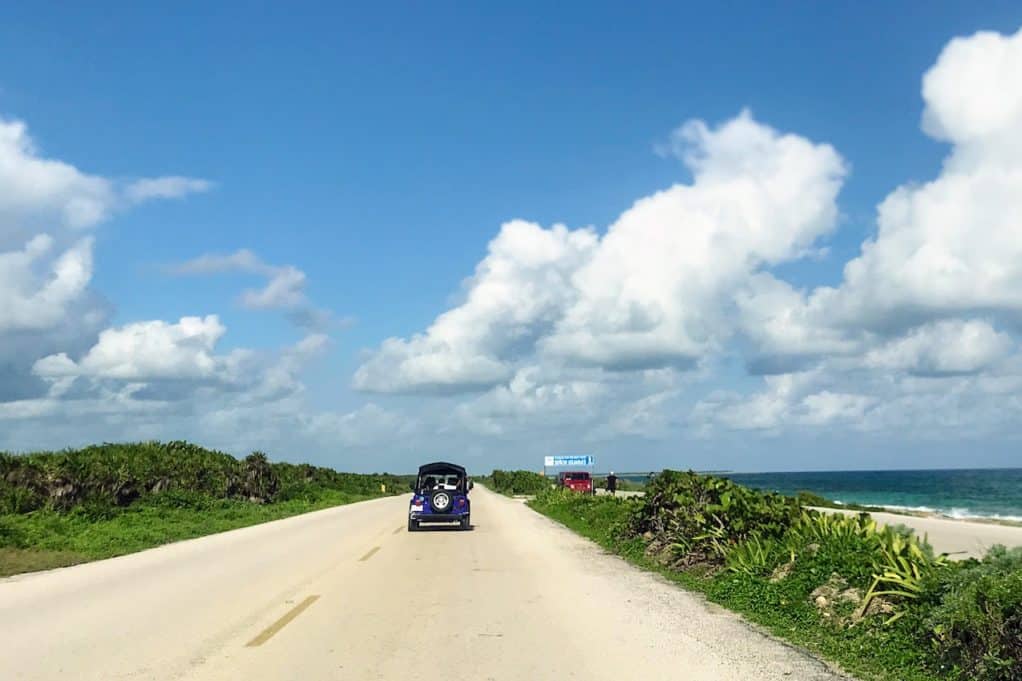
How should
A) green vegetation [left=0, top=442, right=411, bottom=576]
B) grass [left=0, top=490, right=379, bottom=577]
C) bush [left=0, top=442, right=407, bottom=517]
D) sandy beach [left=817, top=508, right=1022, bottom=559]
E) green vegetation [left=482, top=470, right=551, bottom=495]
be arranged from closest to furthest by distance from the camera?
grass [left=0, top=490, right=379, bottom=577] < green vegetation [left=0, top=442, right=411, bottom=576] < sandy beach [left=817, top=508, right=1022, bottom=559] < bush [left=0, top=442, right=407, bottom=517] < green vegetation [left=482, top=470, right=551, bottom=495]

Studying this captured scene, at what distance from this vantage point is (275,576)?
15.2 meters

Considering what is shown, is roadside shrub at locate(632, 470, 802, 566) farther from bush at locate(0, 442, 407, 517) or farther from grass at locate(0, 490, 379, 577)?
bush at locate(0, 442, 407, 517)

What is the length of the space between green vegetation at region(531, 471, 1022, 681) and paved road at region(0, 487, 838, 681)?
77cm

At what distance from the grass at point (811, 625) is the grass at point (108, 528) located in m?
12.8

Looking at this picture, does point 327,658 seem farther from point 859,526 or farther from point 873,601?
point 859,526

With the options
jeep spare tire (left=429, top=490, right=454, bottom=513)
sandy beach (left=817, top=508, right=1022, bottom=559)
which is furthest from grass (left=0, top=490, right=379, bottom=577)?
sandy beach (left=817, top=508, right=1022, bottom=559)

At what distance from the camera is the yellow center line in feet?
30.0

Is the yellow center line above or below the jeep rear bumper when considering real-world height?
below

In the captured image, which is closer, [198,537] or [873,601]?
[873,601]

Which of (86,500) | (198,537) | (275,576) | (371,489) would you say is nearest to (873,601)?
(275,576)

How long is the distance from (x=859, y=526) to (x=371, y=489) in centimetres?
8441

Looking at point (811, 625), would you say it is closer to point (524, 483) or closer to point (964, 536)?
point (964, 536)

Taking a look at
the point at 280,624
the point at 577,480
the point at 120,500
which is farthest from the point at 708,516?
the point at 577,480

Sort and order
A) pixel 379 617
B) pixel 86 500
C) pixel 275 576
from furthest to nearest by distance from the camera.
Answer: pixel 86 500 → pixel 275 576 → pixel 379 617
